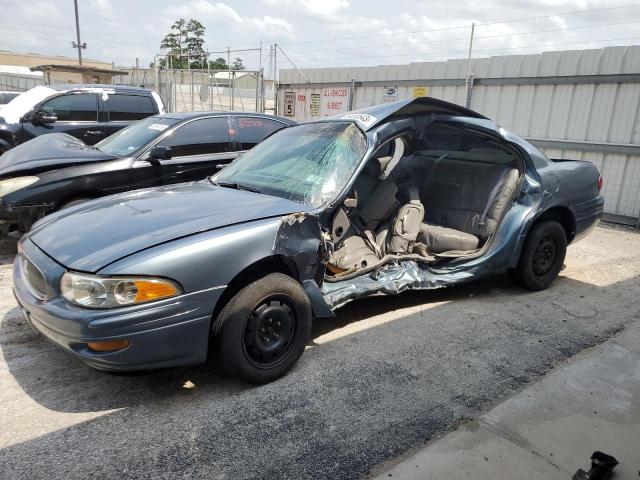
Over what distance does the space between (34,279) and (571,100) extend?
349 inches

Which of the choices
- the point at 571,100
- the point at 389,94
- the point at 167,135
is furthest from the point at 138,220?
the point at 389,94

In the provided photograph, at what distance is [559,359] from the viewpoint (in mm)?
3703

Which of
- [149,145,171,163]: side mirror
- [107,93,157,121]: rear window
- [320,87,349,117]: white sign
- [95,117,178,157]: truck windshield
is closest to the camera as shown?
[149,145,171,163]: side mirror

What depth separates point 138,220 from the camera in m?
3.14

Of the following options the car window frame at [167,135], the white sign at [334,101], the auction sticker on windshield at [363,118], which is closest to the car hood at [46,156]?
the car window frame at [167,135]

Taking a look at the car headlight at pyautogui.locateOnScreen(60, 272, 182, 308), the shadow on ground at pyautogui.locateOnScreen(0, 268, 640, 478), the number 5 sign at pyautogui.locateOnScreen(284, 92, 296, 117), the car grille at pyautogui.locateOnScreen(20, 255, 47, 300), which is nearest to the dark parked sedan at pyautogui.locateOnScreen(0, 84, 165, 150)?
the shadow on ground at pyautogui.locateOnScreen(0, 268, 640, 478)

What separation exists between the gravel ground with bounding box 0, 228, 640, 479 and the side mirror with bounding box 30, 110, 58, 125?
3.98 metres

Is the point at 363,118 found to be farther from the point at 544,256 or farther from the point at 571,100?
the point at 571,100

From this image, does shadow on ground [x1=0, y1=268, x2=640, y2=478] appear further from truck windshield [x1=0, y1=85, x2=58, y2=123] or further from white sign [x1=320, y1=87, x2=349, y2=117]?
white sign [x1=320, y1=87, x2=349, y2=117]

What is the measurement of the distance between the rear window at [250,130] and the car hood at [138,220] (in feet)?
8.87

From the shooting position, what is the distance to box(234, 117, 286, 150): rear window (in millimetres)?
6457

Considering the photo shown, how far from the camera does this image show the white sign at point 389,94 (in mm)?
11664

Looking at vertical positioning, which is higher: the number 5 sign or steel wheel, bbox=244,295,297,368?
the number 5 sign

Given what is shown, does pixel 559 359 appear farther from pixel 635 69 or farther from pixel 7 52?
pixel 7 52
